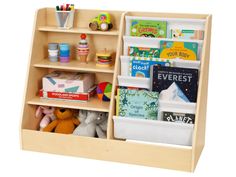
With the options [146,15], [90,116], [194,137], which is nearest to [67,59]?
[90,116]

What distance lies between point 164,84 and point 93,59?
0.71 metres

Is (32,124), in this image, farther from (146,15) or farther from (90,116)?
(146,15)

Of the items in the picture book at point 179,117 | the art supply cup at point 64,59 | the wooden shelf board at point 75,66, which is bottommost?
the picture book at point 179,117

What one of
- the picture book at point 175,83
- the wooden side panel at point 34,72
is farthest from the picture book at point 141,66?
the wooden side panel at point 34,72

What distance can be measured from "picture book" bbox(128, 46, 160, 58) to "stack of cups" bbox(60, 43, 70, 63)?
1.71ft

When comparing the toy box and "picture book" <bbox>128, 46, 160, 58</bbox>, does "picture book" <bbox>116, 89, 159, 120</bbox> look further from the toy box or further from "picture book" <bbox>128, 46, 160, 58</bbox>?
the toy box

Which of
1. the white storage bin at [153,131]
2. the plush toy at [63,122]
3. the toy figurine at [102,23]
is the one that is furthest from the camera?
the plush toy at [63,122]

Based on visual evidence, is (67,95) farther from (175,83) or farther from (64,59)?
(175,83)

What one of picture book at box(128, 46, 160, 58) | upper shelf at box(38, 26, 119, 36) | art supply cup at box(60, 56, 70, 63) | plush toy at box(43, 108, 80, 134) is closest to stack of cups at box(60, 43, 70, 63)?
art supply cup at box(60, 56, 70, 63)

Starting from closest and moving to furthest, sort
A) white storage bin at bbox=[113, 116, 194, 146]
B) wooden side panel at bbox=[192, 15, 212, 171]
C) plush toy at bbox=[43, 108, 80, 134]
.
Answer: wooden side panel at bbox=[192, 15, 212, 171]
white storage bin at bbox=[113, 116, 194, 146]
plush toy at bbox=[43, 108, 80, 134]

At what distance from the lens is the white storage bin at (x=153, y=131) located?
3279mm

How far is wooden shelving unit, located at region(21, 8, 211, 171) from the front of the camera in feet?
10.7

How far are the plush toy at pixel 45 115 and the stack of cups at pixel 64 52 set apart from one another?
41cm

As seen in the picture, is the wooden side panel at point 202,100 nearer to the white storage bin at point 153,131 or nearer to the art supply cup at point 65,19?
the white storage bin at point 153,131
